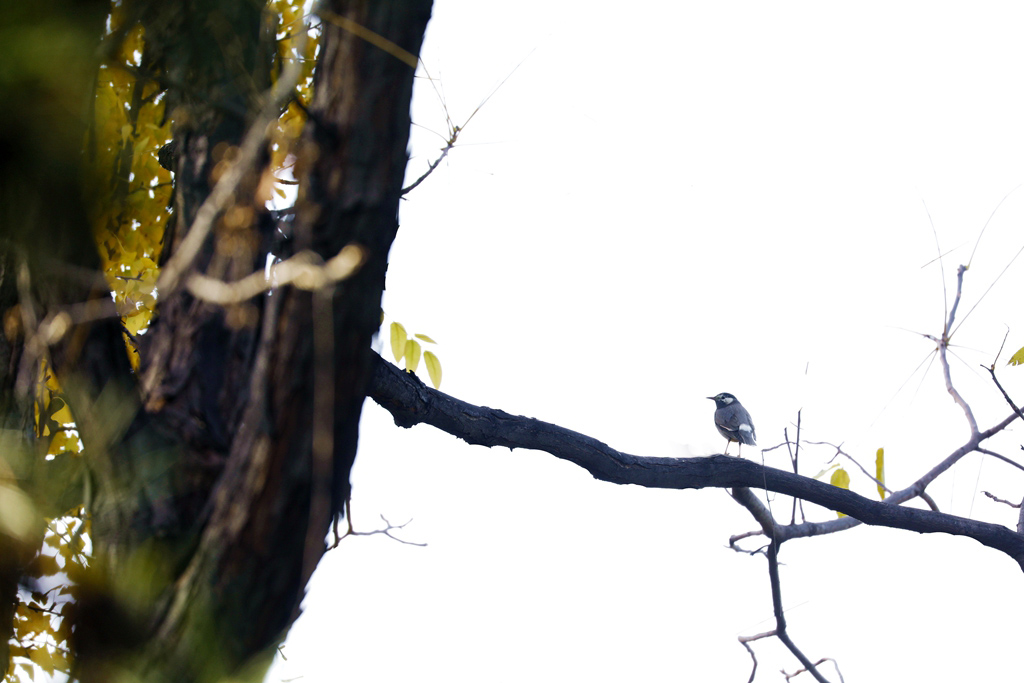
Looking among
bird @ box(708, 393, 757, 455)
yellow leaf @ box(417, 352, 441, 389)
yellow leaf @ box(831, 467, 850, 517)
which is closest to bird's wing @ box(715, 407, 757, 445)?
bird @ box(708, 393, 757, 455)

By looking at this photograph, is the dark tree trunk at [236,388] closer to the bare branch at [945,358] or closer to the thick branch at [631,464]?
the thick branch at [631,464]

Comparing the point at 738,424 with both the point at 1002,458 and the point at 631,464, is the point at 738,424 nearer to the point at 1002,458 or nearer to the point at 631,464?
the point at 1002,458

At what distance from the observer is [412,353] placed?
6.13 ft

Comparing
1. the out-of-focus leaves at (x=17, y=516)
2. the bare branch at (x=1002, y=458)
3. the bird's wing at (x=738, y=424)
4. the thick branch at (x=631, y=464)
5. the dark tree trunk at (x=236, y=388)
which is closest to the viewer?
the dark tree trunk at (x=236, y=388)

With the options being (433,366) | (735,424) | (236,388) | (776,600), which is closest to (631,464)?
(776,600)

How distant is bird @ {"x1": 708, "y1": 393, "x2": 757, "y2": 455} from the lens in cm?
398

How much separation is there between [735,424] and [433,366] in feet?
9.17

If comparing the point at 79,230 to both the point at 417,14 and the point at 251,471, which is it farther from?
the point at 417,14

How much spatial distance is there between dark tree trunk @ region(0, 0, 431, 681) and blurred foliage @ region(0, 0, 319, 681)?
73 millimetres

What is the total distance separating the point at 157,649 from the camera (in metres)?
0.94

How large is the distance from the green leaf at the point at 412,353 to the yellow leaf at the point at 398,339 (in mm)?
15

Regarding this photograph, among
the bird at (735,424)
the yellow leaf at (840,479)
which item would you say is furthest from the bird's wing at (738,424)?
the yellow leaf at (840,479)

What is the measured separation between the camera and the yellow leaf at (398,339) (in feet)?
6.09

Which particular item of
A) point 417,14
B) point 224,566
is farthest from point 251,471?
point 417,14
